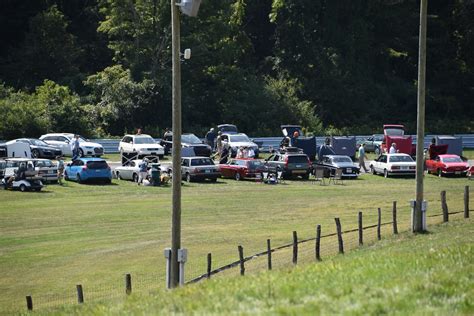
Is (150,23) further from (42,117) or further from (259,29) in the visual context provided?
(259,29)

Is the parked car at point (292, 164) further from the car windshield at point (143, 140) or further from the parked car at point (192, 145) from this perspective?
the car windshield at point (143, 140)

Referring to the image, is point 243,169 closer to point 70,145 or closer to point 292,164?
point 292,164

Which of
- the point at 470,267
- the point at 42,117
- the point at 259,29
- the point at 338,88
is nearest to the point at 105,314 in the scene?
the point at 470,267


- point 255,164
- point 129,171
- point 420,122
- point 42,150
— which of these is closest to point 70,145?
point 42,150

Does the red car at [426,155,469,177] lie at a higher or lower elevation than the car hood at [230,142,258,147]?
lower

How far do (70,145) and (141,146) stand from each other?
17.6 ft

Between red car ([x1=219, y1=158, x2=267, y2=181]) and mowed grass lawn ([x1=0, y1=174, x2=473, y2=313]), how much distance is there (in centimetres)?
116

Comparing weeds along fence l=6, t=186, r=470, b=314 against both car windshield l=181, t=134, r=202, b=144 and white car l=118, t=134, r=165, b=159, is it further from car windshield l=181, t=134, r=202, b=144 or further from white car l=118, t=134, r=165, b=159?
car windshield l=181, t=134, r=202, b=144

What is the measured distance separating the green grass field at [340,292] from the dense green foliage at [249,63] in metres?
64.2

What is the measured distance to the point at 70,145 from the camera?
68.7 m

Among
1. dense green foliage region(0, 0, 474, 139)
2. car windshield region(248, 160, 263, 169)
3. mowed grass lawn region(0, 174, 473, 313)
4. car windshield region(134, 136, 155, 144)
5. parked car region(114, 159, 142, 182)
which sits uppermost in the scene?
dense green foliage region(0, 0, 474, 139)

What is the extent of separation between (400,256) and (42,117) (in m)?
61.9

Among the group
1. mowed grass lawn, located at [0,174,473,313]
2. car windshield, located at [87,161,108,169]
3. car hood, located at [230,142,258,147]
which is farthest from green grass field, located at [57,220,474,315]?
car hood, located at [230,142,258,147]

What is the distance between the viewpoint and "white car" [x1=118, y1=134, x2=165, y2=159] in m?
65.6
